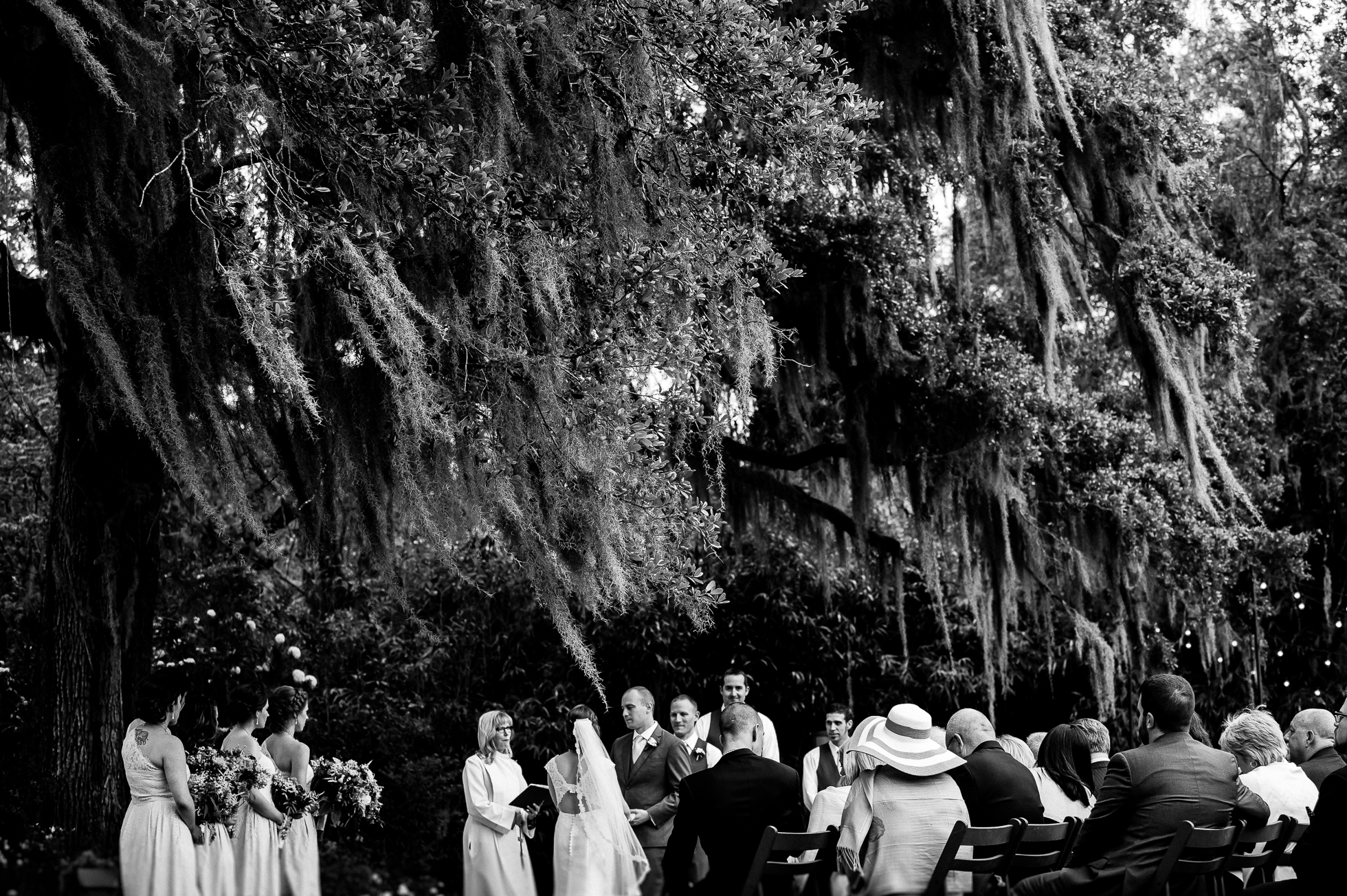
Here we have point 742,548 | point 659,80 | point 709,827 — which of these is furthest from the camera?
point 742,548

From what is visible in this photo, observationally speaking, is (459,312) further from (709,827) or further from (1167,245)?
(1167,245)

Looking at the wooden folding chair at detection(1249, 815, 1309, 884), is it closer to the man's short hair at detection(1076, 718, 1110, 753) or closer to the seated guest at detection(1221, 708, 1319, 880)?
the seated guest at detection(1221, 708, 1319, 880)

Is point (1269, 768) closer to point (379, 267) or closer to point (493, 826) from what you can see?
point (493, 826)

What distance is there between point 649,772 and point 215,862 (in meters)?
2.19

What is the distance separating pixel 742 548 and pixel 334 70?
8.06 metres

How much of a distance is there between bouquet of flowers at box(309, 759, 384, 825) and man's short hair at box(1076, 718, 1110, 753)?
3.74 meters

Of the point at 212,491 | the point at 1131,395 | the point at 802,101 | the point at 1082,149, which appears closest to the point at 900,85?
the point at 1082,149

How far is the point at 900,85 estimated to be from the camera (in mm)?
10398

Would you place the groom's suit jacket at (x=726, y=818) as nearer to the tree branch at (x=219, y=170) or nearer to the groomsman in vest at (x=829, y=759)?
the groomsman in vest at (x=829, y=759)

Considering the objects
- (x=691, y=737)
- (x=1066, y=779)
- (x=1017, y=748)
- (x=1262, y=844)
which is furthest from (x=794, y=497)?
(x=1262, y=844)

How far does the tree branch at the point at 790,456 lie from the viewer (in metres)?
11.2

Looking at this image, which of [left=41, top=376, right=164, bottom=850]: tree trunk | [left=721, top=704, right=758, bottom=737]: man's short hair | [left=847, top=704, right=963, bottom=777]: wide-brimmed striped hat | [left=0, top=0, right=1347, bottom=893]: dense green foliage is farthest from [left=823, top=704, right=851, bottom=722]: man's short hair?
[left=41, top=376, right=164, bottom=850]: tree trunk

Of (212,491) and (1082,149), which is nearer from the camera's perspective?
(212,491)

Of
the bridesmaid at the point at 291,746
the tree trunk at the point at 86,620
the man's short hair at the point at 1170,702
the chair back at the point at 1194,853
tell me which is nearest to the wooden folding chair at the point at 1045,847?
the chair back at the point at 1194,853
